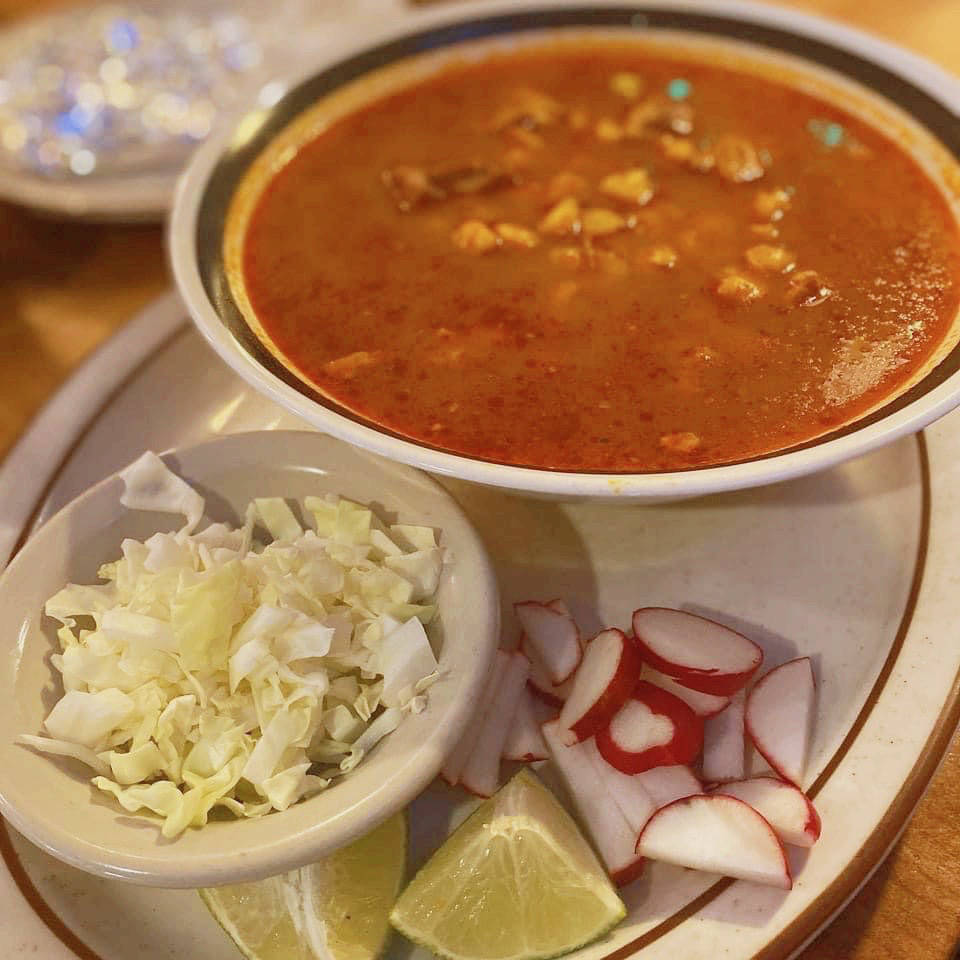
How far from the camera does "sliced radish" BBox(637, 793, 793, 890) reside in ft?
4.55

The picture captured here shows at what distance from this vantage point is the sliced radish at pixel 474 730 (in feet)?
5.24

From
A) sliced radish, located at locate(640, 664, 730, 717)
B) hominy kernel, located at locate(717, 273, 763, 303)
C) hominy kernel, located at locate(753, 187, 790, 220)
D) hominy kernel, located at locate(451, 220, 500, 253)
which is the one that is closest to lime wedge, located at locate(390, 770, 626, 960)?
sliced radish, located at locate(640, 664, 730, 717)

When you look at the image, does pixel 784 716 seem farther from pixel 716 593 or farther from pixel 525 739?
pixel 525 739

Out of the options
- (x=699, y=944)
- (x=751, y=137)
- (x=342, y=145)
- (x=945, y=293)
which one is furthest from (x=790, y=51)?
(x=699, y=944)

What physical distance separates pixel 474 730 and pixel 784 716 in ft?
1.55

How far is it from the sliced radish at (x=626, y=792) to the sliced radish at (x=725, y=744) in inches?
4.6

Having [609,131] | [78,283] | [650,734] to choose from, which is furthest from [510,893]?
[78,283]

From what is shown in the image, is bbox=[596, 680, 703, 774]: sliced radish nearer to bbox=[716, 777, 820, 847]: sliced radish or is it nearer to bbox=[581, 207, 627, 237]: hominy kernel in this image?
bbox=[716, 777, 820, 847]: sliced radish

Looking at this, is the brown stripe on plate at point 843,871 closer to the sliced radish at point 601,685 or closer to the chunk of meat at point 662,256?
the sliced radish at point 601,685

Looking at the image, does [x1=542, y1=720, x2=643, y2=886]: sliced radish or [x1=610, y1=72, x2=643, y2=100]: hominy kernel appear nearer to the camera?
[x1=542, y1=720, x2=643, y2=886]: sliced radish

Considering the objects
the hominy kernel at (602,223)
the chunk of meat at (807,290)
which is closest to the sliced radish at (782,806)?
the chunk of meat at (807,290)

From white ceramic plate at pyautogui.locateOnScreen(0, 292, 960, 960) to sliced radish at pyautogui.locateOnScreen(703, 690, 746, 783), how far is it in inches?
4.5

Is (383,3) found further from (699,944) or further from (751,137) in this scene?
(699,944)

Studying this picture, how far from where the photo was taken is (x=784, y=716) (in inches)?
62.9
